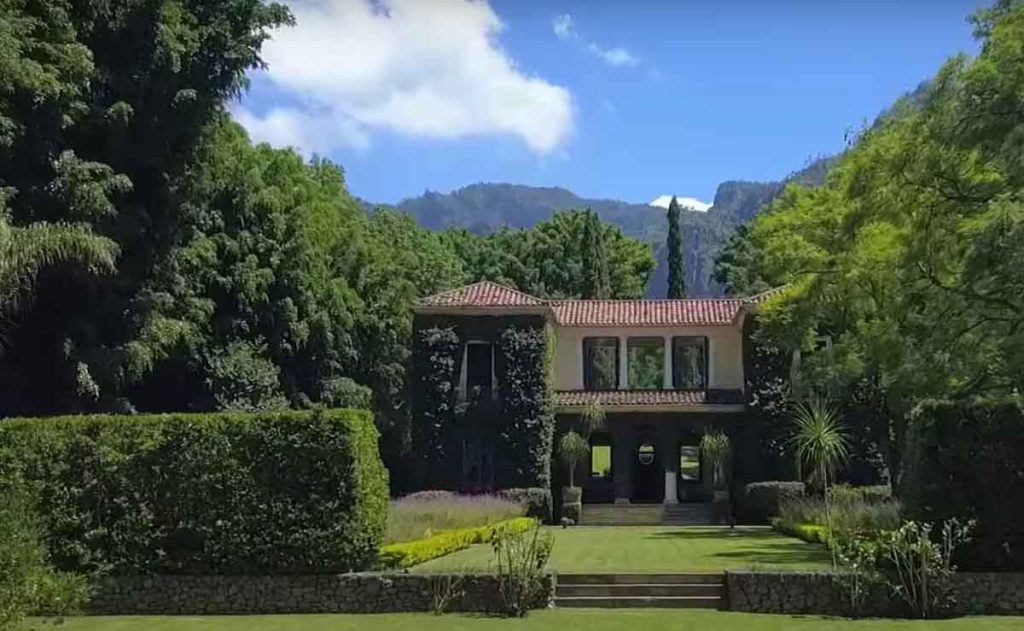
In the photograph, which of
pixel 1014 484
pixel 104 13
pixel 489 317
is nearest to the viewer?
pixel 1014 484

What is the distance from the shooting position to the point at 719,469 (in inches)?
1407

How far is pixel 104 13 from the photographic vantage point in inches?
1014

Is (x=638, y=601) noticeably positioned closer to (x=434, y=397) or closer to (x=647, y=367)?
(x=434, y=397)

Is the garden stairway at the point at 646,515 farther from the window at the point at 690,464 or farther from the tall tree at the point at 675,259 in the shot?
the tall tree at the point at 675,259

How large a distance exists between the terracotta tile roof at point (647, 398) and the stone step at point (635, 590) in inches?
815

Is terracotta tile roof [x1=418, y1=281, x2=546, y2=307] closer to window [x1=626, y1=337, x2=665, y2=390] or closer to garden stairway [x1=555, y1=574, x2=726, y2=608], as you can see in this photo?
garden stairway [x1=555, y1=574, x2=726, y2=608]

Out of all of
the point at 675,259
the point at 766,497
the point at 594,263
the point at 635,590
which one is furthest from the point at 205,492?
the point at 675,259

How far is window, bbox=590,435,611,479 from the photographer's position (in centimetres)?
4106

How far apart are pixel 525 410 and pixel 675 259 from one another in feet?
113

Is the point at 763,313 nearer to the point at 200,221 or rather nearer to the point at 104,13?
the point at 200,221

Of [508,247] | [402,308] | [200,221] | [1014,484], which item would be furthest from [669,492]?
[508,247]

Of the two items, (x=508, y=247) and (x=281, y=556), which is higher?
(x=508, y=247)

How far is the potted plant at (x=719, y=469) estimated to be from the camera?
3538cm

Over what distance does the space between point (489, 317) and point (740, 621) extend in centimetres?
2264
